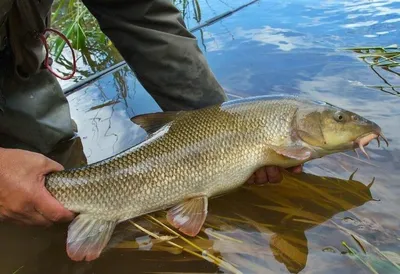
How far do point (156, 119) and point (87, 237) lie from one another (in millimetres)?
624

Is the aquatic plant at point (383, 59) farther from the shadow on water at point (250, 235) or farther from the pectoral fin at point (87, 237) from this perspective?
the pectoral fin at point (87, 237)

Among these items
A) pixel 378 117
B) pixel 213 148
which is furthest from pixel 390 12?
pixel 213 148

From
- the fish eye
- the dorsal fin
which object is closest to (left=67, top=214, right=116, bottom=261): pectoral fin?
the dorsal fin

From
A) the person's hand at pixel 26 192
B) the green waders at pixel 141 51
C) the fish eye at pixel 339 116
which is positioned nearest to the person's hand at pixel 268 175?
the fish eye at pixel 339 116

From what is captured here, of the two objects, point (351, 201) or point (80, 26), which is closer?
point (351, 201)

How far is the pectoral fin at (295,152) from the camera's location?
223 centimetres

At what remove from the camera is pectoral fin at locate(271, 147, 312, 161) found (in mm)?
2230

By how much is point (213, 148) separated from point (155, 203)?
344mm

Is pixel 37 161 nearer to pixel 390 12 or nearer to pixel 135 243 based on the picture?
pixel 135 243

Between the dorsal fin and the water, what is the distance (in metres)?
0.44

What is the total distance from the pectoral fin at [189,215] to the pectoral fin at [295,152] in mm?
385

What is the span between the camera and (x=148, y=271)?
6.81 ft

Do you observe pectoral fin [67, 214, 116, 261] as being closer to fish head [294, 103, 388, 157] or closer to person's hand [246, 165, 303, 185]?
person's hand [246, 165, 303, 185]

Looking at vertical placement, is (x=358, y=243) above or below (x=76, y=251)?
below
